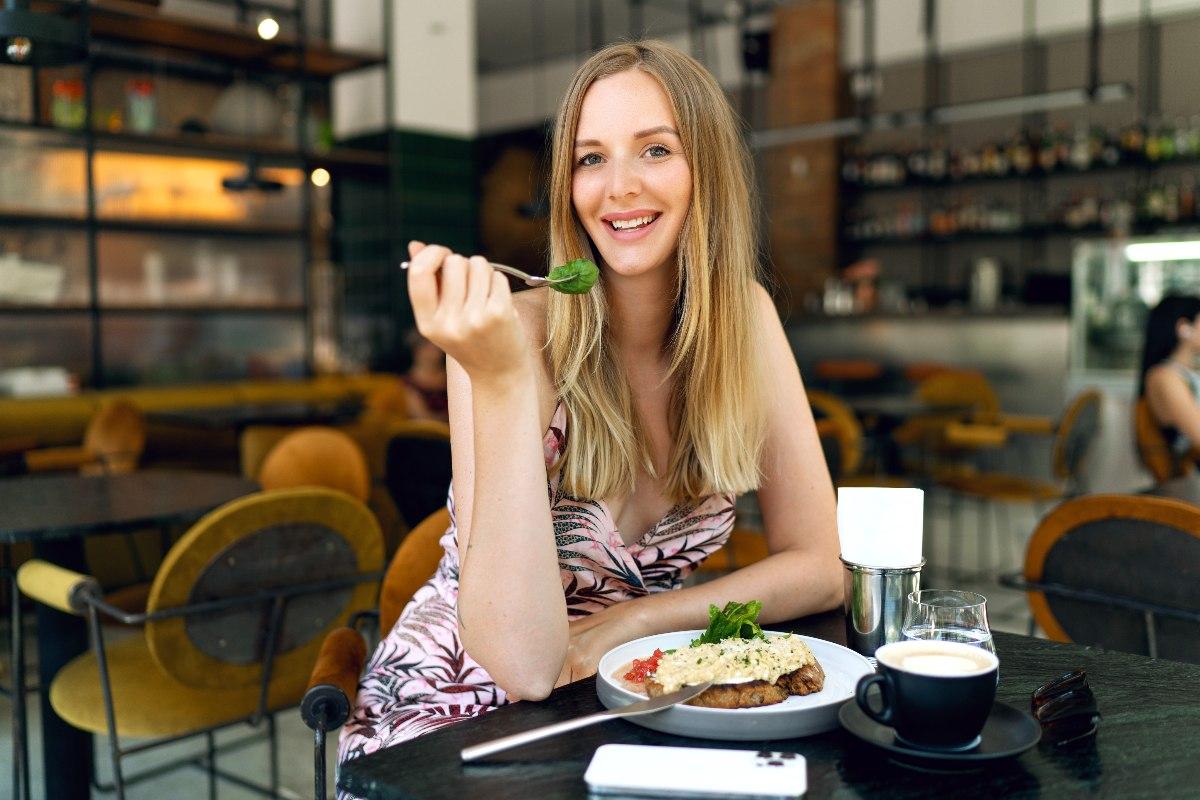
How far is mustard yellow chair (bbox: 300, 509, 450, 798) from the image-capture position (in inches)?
47.9

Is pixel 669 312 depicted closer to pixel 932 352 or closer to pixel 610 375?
pixel 610 375

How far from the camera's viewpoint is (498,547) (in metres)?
1.04

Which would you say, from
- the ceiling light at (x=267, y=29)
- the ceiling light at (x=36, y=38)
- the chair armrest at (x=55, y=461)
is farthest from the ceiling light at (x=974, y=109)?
the chair armrest at (x=55, y=461)

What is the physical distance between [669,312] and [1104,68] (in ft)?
27.2

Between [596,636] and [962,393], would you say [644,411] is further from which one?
[962,393]

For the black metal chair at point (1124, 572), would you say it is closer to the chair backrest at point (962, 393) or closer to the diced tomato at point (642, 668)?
the diced tomato at point (642, 668)

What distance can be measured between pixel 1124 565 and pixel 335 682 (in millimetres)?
1421

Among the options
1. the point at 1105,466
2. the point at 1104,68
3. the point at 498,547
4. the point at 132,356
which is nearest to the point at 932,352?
the point at 1105,466

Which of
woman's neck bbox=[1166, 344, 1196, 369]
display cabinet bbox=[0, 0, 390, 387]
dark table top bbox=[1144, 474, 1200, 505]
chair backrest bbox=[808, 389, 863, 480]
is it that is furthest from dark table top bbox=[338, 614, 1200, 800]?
display cabinet bbox=[0, 0, 390, 387]

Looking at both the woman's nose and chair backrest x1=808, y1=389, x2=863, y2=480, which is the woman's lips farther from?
chair backrest x1=808, y1=389, x2=863, y2=480

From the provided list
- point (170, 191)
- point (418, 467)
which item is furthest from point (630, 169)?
point (170, 191)

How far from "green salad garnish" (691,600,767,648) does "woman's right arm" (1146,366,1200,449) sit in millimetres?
3232

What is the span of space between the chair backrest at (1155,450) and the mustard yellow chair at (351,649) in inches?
127

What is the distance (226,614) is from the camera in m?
2.00
